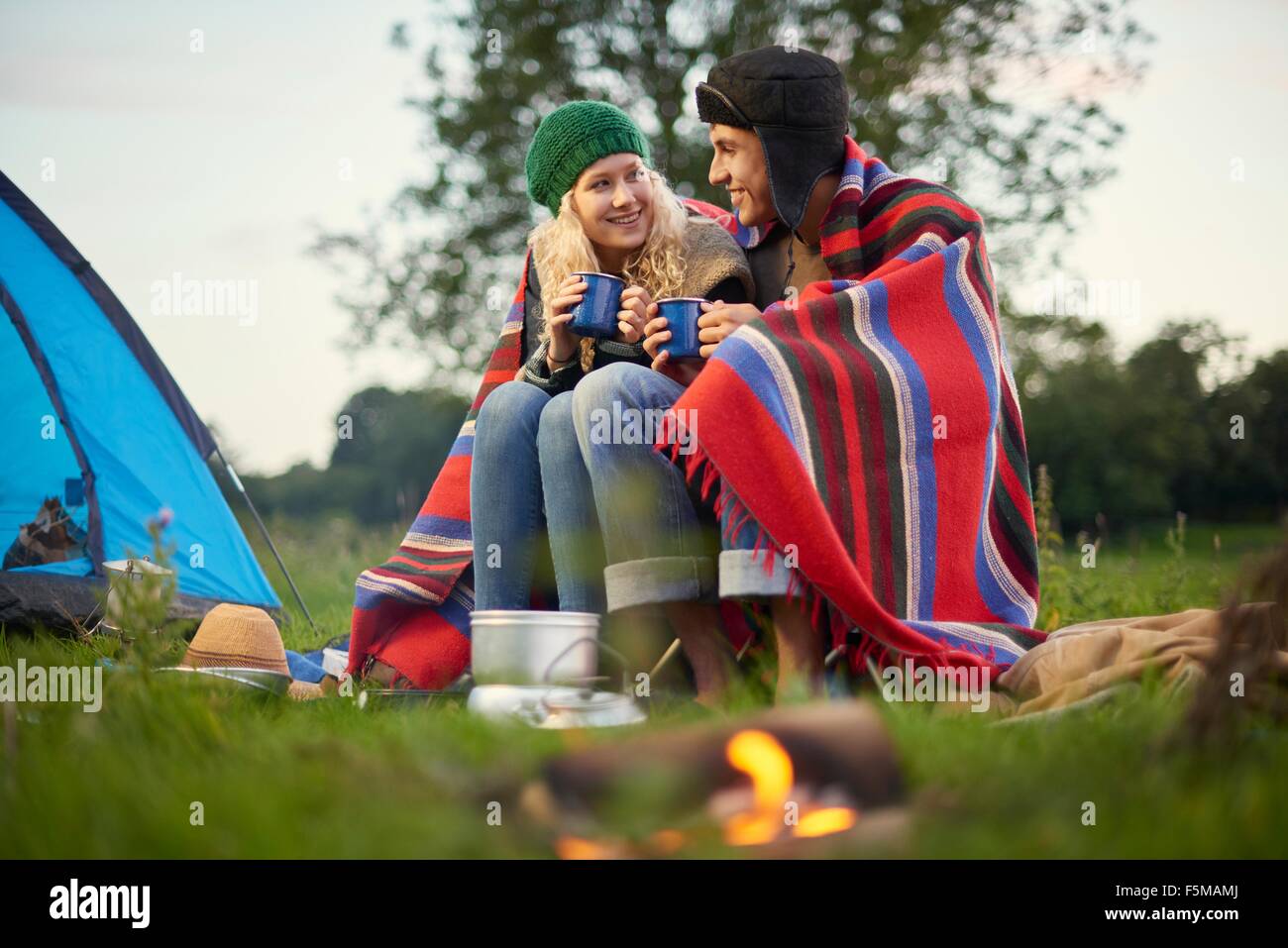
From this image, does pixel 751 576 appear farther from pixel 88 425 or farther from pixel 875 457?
pixel 88 425

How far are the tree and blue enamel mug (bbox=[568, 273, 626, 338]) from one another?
313 inches

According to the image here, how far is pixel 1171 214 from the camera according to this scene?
7062 mm

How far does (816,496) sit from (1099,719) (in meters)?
0.69

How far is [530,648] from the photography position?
2.23 metres

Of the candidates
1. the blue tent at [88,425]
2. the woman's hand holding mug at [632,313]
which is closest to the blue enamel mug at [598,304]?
the woman's hand holding mug at [632,313]

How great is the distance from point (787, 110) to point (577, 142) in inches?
22.7

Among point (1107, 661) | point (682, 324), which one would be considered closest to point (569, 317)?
point (682, 324)

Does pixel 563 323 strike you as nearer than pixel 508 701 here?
No

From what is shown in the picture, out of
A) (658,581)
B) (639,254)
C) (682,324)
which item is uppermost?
A: (639,254)

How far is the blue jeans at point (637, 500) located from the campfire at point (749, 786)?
791 millimetres

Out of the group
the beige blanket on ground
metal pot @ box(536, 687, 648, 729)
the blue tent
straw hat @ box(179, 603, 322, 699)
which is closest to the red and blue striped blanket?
the beige blanket on ground

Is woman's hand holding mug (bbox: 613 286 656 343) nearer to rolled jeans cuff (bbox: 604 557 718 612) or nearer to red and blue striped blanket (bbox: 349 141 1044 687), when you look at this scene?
red and blue striped blanket (bbox: 349 141 1044 687)

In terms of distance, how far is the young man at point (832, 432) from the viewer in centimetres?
235

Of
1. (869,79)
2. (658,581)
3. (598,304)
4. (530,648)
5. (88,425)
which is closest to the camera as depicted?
(530,648)
